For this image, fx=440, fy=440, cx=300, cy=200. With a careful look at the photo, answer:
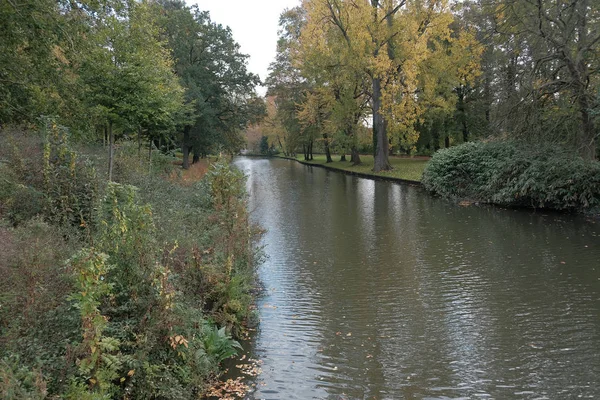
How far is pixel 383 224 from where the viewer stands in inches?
539

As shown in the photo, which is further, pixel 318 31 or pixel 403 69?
pixel 318 31

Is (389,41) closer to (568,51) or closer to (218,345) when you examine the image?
(568,51)

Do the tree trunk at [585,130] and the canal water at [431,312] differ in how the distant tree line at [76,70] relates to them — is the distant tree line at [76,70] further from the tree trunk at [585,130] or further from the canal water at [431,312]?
Answer: the tree trunk at [585,130]

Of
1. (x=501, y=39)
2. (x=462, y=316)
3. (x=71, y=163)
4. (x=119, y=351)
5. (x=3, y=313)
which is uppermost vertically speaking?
(x=501, y=39)

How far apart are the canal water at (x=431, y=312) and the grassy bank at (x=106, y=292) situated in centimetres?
85

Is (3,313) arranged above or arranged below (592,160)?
below

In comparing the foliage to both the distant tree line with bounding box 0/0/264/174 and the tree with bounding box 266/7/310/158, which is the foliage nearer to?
the distant tree line with bounding box 0/0/264/174

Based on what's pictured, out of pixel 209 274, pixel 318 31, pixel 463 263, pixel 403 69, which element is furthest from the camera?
pixel 318 31

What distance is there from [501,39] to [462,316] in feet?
48.5

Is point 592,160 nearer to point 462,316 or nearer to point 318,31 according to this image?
point 462,316

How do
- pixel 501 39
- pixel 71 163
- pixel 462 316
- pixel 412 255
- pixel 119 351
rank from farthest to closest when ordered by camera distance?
pixel 501 39, pixel 412 255, pixel 71 163, pixel 462 316, pixel 119 351

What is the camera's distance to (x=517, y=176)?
600 inches

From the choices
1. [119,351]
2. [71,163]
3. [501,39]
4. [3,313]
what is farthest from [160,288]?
[501,39]

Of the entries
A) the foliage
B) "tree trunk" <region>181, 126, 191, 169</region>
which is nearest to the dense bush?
the foliage
